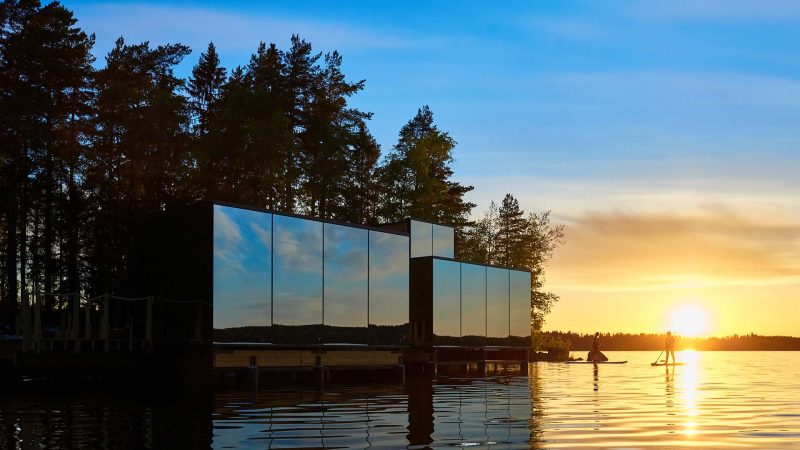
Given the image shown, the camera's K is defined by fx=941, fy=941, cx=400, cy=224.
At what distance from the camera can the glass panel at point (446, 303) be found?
A: 40.5 metres

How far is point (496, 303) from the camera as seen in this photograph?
A: 4491 centimetres

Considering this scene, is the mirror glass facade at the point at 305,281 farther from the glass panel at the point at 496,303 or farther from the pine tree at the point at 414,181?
the pine tree at the point at 414,181

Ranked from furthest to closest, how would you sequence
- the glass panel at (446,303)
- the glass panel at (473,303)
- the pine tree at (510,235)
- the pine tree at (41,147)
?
the pine tree at (510,235) < the pine tree at (41,147) < the glass panel at (473,303) < the glass panel at (446,303)

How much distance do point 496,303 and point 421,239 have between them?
4.71 meters

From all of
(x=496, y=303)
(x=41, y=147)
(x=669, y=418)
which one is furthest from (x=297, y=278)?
(x=41, y=147)

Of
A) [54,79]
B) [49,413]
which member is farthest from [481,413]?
[54,79]

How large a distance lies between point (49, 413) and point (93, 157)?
3880cm

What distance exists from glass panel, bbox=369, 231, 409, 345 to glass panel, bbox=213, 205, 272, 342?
5.92 m

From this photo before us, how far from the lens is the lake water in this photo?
1277cm

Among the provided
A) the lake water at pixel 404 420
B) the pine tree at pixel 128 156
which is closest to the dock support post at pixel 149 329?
the lake water at pixel 404 420

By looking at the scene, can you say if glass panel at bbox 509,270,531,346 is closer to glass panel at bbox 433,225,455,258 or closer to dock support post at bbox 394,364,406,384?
glass panel at bbox 433,225,455,258

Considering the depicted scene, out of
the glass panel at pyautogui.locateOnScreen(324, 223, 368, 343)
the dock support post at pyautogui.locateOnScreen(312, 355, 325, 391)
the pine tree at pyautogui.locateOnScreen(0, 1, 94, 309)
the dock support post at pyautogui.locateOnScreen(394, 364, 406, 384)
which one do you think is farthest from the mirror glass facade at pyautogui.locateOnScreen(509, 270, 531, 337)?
the pine tree at pyautogui.locateOnScreen(0, 1, 94, 309)

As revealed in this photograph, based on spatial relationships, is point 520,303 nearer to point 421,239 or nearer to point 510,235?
point 421,239

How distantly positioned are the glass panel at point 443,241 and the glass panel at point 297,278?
46.9 ft
